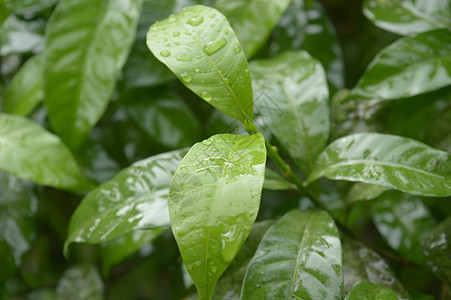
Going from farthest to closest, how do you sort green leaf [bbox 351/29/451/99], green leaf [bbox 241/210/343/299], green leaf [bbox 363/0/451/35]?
green leaf [bbox 363/0/451/35], green leaf [bbox 351/29/451/99], green leaf [bbox 241/210/343/299]

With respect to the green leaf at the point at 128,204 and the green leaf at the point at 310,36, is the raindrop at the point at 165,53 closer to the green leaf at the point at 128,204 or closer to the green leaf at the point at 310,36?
the green leaf at the point at 128,204

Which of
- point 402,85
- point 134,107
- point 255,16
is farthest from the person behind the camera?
point 134,107

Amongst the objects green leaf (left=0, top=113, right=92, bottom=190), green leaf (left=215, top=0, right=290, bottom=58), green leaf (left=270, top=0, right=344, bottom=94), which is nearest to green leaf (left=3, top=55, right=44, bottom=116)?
green leaf (left=0, top=113, right=92, bottom=190)

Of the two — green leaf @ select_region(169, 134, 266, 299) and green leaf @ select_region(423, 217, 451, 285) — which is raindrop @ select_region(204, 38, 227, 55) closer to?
green leaf @ select_region(169, 134, 266, 299)

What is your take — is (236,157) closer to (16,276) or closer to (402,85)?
(402,85)

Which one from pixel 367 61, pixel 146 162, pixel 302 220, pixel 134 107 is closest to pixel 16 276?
pixel 134 107

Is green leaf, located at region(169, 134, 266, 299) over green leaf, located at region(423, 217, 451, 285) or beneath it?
over

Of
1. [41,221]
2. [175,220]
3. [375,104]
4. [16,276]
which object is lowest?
[16,276]
